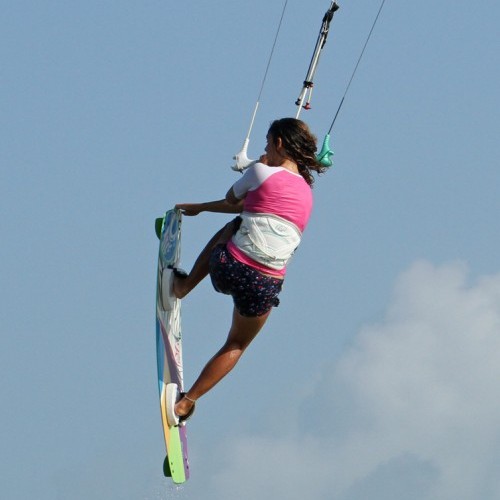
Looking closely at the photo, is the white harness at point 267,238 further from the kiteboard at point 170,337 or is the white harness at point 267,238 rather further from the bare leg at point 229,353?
the kiteboard at point 170,337

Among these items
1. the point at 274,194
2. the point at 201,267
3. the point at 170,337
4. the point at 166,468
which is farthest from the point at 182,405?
the point at 274,194

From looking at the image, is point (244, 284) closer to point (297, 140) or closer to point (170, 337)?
point (297, 140)

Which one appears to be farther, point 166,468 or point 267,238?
point 166,468

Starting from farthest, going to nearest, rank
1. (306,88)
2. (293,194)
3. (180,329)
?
1. (180,329)
2. (306,88)
3. (293,194)

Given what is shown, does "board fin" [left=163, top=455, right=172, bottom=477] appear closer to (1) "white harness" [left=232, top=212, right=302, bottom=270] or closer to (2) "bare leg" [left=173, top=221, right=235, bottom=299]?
(2) "bare leg" [left=173, top=221, right=235, bottom=299]

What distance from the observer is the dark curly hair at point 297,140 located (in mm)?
8156

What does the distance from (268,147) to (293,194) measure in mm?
352

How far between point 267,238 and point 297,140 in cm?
67

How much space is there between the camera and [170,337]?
9758 millimetres

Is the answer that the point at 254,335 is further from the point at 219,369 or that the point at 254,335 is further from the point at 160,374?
the point at 160,374

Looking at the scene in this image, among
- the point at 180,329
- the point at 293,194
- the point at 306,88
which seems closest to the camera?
the point at 293,194

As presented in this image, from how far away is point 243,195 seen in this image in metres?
8.38

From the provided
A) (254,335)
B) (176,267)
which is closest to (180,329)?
(176,267)

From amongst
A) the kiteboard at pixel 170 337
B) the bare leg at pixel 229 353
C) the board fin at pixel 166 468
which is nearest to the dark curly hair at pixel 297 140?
the bare leg at pixel 229 353
